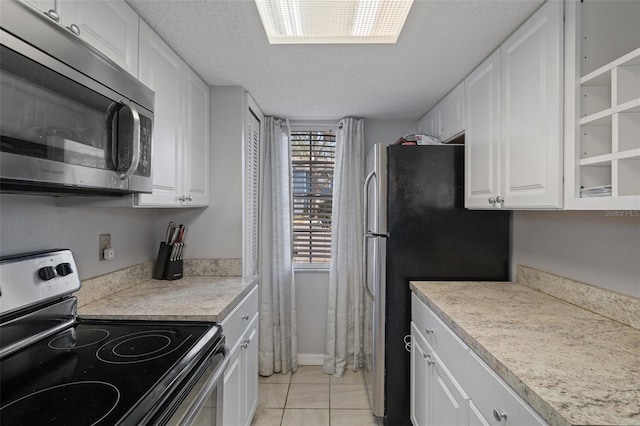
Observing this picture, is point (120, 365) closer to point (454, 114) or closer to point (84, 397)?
point (84, 397)

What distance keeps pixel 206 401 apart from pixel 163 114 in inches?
52.4

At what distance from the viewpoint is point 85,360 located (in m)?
1.01

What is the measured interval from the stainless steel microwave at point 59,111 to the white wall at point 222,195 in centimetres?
97

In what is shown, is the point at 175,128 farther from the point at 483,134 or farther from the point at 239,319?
the point at 483,134

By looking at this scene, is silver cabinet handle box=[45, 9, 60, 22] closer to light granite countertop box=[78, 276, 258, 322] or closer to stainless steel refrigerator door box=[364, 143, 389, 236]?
light granite countertop box=[78, 276, 258, 322]

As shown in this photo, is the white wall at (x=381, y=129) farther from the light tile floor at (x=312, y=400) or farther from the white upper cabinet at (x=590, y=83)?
the light tile floor at (x=312, y=400)

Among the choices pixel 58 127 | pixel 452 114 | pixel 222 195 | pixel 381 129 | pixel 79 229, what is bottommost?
pixel 79 229

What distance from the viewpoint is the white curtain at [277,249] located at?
2848mm

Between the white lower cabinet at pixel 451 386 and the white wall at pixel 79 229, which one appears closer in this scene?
the white lower cabinet at pixel 451 386

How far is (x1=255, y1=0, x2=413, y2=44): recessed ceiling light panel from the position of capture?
4.50ft

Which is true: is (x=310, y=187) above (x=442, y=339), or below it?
above

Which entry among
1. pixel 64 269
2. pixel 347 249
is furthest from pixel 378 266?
pixel 64 269

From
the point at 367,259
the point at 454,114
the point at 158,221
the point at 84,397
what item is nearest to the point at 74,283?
the point at 84,397

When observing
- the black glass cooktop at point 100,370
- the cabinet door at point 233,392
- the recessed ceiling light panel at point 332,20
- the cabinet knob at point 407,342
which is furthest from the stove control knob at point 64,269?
the cabinet knob at point 407,342
